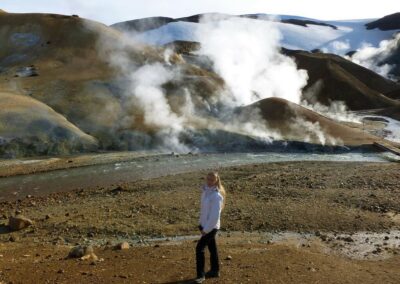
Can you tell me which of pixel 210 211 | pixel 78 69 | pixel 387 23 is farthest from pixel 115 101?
pixel 387 23

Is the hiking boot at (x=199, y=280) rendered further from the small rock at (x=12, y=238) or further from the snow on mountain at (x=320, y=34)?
the snow on mountain at (x=320, y=34)

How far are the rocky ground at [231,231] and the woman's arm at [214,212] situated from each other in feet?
4.12

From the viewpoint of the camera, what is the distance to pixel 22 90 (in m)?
47.8

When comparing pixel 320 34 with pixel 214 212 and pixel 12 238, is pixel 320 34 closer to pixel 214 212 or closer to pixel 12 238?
pixel 12 238

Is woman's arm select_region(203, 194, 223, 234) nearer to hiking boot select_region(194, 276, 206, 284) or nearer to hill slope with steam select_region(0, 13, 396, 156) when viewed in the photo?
hiking boot select_region(194, 276, 206, 284)

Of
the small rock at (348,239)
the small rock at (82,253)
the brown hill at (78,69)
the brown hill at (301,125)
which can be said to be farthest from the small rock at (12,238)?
the brown hill at (301,125)

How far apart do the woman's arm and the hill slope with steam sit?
27.4 metres

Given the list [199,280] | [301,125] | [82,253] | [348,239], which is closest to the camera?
[199,280]

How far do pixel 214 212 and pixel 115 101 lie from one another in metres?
36.6

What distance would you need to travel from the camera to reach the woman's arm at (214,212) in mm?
10250

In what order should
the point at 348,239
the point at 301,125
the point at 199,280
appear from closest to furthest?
the point at 199,280
the point at 348,239
the point at 301,125

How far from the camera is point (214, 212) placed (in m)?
10.3

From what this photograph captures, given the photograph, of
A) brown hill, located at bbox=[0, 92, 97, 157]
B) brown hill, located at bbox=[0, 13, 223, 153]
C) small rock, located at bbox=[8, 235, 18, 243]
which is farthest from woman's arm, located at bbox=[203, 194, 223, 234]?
brown hill, located at bbox=[0, 13, 223, 153]

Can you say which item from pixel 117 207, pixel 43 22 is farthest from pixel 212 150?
pixel 43 22
